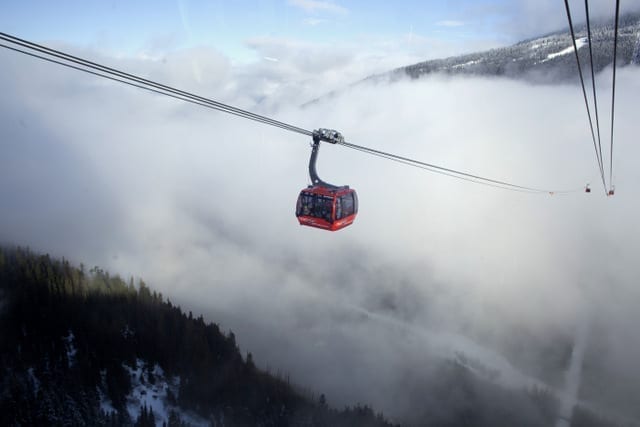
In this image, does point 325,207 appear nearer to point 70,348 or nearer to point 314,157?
point 314,157

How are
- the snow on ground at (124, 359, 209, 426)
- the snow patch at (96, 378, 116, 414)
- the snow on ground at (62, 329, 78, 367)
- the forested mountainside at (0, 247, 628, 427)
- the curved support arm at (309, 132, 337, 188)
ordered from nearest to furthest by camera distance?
the curved support arm at (309, 132, 337, 188)
the snow patch at (96, 378, 116, 414)
the forested mountainside at (0, 247, 628, 427)
the snow on ground at (124, 359, 209, 426)
the snow on ground at (62, 329, 78, 367)

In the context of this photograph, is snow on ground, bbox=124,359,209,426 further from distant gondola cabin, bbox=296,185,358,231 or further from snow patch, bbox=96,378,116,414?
distant gondola cabin, bbox=296,185,358,231

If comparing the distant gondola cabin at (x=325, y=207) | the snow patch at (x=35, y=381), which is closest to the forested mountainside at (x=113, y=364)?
the snow patch at (x=35, y=381)

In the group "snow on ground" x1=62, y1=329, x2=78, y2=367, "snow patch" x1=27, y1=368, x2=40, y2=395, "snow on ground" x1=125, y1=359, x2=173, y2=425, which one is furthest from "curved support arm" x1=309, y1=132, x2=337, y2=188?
"snow on ground" x1=62, y1=329, x2=78, y2=367

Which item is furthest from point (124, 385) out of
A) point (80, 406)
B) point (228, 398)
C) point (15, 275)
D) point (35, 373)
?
point (15, 275)

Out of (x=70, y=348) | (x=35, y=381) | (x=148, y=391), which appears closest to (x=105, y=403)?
(x=148, y=391)
